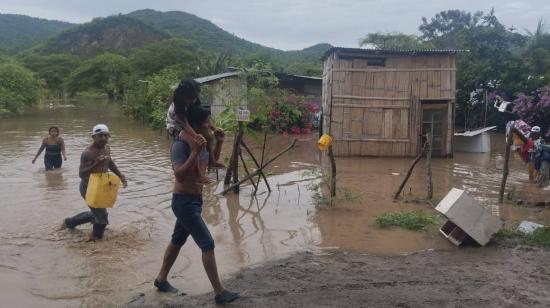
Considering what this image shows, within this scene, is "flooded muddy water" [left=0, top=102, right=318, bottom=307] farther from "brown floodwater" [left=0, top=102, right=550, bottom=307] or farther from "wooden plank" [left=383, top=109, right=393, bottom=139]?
"wooden plank" [left=383, top=109, right=393, bottom=139]

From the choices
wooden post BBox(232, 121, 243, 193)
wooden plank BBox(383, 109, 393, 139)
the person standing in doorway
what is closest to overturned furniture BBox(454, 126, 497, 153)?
wooden plank BBox(383, 109, 393, 139)

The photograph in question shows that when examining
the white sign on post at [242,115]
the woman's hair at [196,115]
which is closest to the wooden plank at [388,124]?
the white sign on post at [242,115]

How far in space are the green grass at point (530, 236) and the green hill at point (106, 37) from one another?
79.3 metres

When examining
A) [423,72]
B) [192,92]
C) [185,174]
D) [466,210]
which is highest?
[423,72]

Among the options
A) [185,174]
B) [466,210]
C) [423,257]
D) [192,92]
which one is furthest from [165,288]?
[466,210]

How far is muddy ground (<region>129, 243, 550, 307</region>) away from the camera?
437cm

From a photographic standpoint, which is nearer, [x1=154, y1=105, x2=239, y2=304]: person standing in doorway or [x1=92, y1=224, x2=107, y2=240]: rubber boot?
[x1=154, y1=105, x2=239, y2=304]: person standing in doorway

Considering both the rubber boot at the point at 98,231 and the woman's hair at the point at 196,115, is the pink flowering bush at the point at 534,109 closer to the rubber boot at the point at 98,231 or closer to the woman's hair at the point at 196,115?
the rubber boot at the point at 98,231

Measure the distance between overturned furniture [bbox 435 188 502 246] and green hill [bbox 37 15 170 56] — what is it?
260ft

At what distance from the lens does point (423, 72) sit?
14.8 m

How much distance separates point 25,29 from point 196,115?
383ft

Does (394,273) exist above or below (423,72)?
below

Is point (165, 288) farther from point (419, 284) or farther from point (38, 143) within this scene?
point (38, 143)

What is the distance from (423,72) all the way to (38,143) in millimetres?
12473
